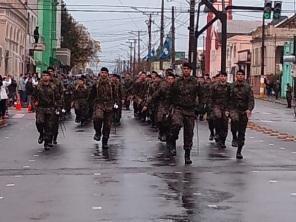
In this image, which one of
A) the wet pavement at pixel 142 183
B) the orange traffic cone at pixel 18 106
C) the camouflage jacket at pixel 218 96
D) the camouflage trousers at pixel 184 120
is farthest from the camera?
the orange traffic cone at pixel 18 106

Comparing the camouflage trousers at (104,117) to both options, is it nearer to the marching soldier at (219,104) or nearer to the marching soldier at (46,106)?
the marching soldier at (46,106)

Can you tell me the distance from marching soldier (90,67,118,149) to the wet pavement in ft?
1.68

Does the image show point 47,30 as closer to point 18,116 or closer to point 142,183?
point 18,116

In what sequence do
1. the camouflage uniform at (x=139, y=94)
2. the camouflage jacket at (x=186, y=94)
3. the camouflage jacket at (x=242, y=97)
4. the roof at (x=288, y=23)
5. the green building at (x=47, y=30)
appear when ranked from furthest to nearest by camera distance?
the green building at (x=47, y=30)
the roof at (x=288, y=23)
the camouflage uniform at (x=139, y=94)
the camouflage jacket at (x=242, y=97)
the camouflage jacket at (x=186, y=94)

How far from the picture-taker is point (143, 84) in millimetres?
32000

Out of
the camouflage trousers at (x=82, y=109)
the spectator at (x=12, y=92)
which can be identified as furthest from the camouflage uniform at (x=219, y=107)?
the spectator at (x=12, y=92)

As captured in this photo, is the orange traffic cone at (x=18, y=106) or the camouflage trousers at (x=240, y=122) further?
the orange traffic cone at (x=18, y=106)

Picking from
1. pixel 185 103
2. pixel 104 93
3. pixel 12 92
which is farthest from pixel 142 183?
pixel 12 92

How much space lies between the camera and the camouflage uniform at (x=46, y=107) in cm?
1955

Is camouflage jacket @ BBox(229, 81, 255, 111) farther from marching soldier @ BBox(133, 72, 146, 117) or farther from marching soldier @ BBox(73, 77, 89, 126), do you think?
marching soldier @ BBox(133, 72, 146, 117)

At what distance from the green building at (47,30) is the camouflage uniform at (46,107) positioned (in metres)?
66.3

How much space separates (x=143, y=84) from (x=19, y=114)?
7.29 meters

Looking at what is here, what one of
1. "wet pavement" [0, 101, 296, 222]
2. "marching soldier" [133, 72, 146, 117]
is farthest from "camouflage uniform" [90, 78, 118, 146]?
"marching soldier" [133, 72, 146, 117]

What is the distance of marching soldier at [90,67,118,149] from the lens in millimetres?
19375
